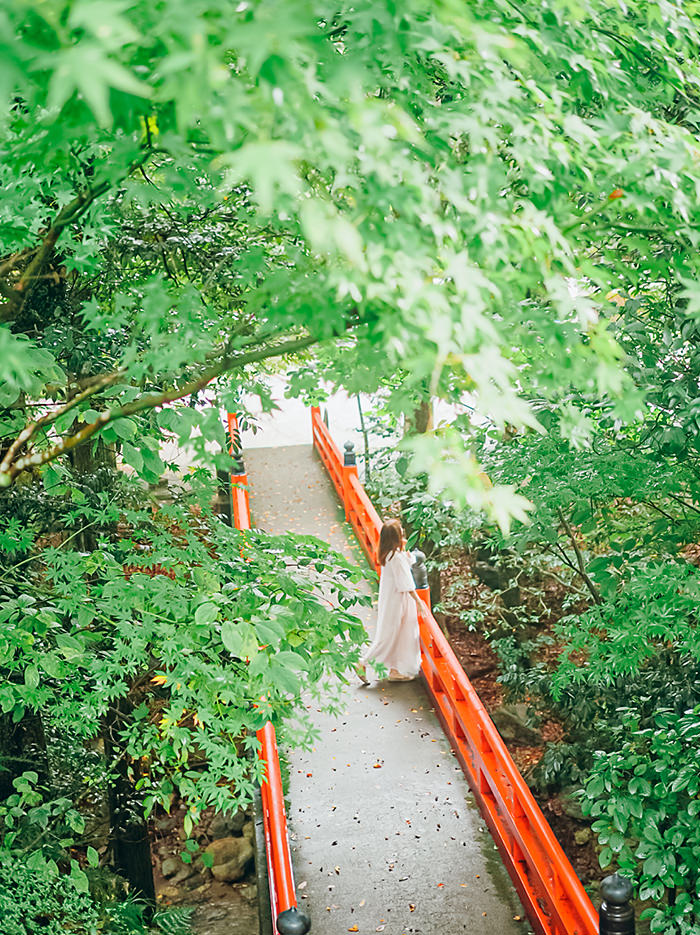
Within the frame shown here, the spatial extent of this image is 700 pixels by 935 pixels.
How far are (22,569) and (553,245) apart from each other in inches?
153

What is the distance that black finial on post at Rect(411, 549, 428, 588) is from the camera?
8.83 meters

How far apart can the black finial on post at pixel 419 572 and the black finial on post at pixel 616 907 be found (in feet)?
15.3

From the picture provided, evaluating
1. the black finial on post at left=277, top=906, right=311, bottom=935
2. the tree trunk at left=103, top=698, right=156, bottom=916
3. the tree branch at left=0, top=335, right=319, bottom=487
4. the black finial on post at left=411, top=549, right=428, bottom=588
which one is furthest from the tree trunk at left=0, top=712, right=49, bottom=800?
the black finial on post at left=411, top=549, right=428, bottom=588

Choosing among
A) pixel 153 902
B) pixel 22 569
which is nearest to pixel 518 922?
pixel 153 902

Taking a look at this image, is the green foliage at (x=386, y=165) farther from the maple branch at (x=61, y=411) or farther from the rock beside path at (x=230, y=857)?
the rock beside path at (x=230, y=857)

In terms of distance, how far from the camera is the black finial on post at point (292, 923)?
4.54 meters

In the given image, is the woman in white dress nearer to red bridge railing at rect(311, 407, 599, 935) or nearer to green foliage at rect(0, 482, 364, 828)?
red bridge railing at rect(311, 407, 599, 935)

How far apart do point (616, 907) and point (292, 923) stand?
1651mm

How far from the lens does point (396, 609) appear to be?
27.5ft

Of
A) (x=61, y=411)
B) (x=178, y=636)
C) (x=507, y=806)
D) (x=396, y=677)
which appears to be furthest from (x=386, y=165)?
(x=396, y=677)

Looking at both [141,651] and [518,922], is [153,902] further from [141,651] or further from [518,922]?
[141,651]

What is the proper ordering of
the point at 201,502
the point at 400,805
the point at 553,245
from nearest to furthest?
the point at 553,245
the point at 201,502
the point at 400,805

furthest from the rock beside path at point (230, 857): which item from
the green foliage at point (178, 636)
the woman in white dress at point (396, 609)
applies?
the green foliage at point (178, 636)

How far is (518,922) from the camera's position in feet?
19.5
